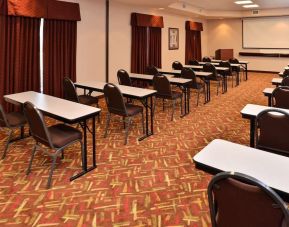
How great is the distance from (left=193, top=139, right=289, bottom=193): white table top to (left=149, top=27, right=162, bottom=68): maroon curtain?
7961mm

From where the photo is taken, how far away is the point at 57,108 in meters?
→ 3.39

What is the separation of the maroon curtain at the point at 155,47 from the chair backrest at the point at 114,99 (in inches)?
221

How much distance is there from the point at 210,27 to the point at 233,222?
47.8 feet

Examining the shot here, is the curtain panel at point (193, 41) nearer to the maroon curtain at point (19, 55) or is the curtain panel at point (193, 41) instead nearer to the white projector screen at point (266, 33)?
the white projector screen at point (266, 33)

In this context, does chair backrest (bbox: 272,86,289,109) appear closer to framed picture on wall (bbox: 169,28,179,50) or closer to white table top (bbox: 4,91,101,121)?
white table top (bbox: 4,91,101,121)

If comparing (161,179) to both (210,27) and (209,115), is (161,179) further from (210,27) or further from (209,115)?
(210,27)

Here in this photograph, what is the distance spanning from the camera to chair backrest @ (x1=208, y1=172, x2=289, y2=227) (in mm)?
1266

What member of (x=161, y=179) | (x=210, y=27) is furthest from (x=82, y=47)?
(x=210, y=27)

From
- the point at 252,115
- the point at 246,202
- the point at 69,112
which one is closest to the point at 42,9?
the point at 69,112

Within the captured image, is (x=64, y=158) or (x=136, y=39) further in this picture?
(x=136, y=39)

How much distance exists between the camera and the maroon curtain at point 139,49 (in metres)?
8.81

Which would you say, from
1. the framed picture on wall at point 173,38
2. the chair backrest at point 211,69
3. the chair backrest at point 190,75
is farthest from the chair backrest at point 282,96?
the framed picture on wall at point 173,38

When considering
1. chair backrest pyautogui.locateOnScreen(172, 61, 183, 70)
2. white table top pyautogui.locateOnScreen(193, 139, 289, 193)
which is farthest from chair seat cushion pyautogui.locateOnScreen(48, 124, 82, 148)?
chair backrest pyautogui.locateOnScreen(172, 61, 183, 70)

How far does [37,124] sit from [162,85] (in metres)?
3.08
